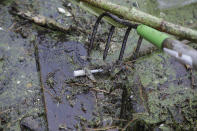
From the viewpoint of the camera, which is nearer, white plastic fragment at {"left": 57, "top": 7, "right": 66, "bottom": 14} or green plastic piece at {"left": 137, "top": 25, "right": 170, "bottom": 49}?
green plastic piece at {"left": 137, "top": 25, "right": 170, "bottom": 49}

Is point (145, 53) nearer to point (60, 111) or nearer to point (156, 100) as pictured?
point (156, 100)

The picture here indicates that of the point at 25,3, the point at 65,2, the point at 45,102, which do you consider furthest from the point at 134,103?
the point at 25,3

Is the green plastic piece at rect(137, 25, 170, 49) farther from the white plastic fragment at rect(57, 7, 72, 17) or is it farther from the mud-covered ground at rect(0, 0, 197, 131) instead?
the white plastic fragment at rect(57, 7, 72, 17)

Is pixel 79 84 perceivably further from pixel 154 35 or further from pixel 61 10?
pixel 61 10

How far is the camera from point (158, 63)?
9.50 ft

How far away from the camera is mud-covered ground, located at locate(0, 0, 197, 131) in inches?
89.8

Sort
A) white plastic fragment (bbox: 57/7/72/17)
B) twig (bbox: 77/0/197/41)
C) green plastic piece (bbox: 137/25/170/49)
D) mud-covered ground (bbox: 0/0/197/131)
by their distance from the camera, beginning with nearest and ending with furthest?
green plastic piece (bbox: 137/25/170/49)
twig (bbox: 77/0/197/41)
mud-covered ground (bbox: 0/0/197/131)
white plastic fragment (bbox: 57/7/72/17)

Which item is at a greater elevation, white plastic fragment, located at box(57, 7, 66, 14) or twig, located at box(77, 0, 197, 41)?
twig, located at box(77, 0, 197, 41)

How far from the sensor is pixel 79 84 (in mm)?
2551

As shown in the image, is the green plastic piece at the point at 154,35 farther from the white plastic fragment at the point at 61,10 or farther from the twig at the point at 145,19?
the white plastic fragment at the point at 61,10

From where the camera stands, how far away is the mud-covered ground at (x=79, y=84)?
2.28 metres

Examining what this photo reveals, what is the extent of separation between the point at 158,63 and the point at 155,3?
1344mm

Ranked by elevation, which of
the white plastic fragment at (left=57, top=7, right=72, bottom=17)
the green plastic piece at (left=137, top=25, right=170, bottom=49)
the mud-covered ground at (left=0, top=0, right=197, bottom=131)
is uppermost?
the green plastic piece at (left=137, top=25, right=170, bottom=49)

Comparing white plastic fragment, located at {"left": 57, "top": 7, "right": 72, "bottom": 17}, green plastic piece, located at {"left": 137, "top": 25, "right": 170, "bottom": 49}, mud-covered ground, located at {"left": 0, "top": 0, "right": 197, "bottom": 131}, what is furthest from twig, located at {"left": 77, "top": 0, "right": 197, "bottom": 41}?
white plastic fragment, located at {"left": 57, "top": 7, "right": 72, "bottom": 17}
